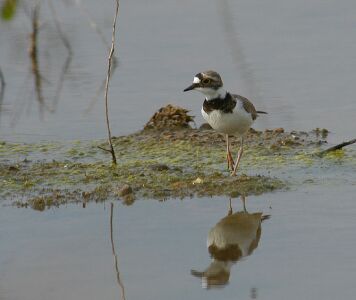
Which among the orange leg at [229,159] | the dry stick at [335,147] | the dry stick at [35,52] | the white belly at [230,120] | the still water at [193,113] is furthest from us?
the dry stick at [35,52]

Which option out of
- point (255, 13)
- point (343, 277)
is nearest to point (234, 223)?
point (343, 277)

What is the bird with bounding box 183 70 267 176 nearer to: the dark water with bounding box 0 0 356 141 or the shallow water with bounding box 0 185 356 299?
the shallow water with bounding box 0 185 356 299

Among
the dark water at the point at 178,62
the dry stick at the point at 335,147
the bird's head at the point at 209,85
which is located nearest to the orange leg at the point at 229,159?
the bird's head at the point at 209,85

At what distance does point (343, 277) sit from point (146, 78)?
5.09m

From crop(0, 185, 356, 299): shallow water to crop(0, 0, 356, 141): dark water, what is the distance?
78.7 inches

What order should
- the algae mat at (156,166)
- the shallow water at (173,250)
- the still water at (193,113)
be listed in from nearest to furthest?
the shallow water at (173,250), the still water at (193,113), the algae mat at (156,166)

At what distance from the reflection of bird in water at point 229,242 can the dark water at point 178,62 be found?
2.13 m

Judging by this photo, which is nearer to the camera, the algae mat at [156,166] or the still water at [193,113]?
the still water at [193,113]

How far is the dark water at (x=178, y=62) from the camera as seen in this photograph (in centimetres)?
991

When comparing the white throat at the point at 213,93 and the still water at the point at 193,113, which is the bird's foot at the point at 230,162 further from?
the still water at the point at 193,113

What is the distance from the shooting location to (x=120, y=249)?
6.76 metres

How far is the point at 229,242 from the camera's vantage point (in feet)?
22.9

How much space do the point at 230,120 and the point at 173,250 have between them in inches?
77.4

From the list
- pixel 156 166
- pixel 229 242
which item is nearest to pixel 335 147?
pixel 156 166
